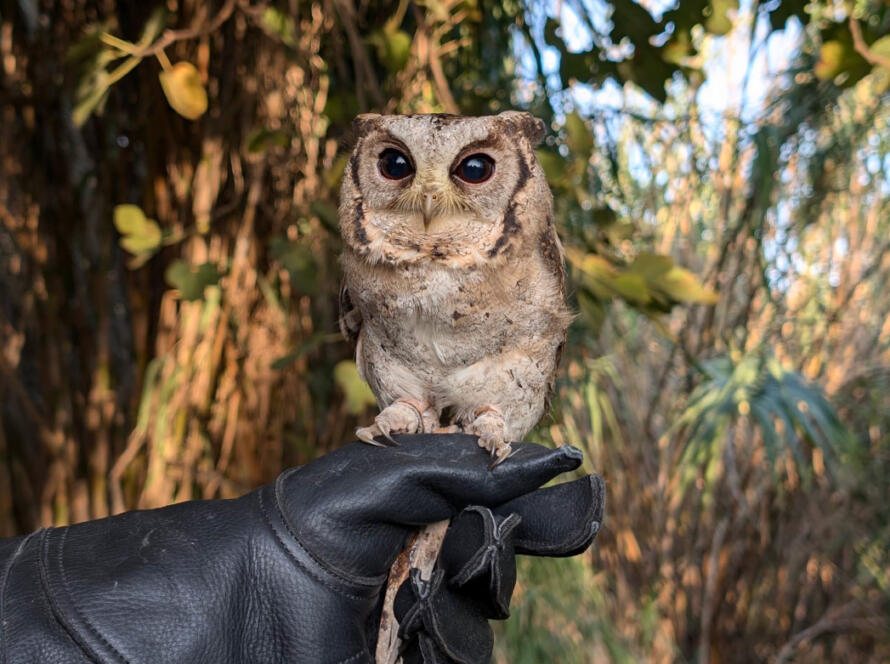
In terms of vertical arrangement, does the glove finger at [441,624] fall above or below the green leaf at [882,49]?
below

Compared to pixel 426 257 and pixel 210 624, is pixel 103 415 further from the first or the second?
pixel 426 257

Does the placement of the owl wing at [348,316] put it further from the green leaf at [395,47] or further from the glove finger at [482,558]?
the green leaf at [395,47]

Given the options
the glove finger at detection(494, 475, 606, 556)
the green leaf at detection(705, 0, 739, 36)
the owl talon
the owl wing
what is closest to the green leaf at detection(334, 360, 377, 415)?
the owl wing

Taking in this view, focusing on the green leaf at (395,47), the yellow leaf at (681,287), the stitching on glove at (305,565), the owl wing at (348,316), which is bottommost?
the stitching on glove at (305,565)

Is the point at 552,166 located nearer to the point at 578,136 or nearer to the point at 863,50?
the point at 578,136

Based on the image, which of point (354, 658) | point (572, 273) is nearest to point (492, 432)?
point (354, 658)

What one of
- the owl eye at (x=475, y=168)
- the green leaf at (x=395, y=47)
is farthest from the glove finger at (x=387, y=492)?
the green leaf at (x=395, y=47)

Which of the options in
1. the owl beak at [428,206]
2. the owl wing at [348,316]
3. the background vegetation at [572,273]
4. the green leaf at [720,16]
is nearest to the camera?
the owl beak at [428,206]
